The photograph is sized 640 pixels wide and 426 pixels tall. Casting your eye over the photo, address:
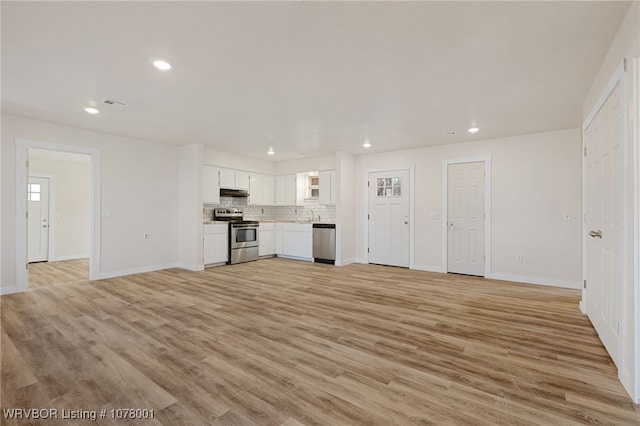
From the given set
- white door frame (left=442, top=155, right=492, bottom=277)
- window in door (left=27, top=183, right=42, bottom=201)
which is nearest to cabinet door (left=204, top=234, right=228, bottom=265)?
window in door (left=27, top=183, right=42, bottom=201)

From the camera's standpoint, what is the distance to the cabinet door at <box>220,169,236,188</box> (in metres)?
6.51

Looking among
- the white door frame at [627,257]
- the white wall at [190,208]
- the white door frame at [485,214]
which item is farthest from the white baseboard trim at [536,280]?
the white wall at [190,208]

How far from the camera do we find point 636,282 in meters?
1.80

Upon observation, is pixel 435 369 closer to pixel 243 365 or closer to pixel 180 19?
pixel 243 365

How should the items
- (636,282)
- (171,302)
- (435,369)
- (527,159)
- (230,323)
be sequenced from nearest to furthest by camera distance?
(636,282), (435,369), (230,323), (171,302), (527,159)

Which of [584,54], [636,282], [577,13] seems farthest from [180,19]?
[636,282]

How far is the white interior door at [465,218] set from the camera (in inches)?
210

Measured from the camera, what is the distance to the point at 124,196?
209 inches

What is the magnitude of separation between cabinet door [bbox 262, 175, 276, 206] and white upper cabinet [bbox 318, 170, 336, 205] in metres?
1.56

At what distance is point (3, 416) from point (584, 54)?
4.77 m

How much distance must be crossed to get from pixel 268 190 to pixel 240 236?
166cm

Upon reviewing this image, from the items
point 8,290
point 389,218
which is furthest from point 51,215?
point 389,218

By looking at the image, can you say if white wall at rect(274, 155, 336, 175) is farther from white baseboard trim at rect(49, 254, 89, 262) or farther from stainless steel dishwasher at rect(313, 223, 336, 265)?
white baseboard trim at rect(49, 254, 89, 262)

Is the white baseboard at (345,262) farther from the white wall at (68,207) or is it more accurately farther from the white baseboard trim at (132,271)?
the white wall at (68,207)
